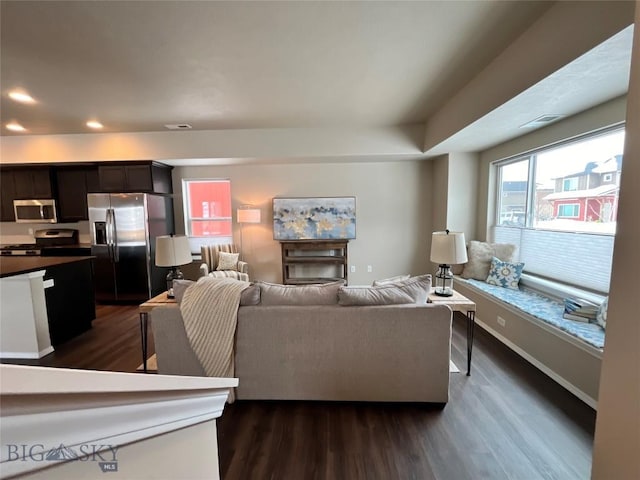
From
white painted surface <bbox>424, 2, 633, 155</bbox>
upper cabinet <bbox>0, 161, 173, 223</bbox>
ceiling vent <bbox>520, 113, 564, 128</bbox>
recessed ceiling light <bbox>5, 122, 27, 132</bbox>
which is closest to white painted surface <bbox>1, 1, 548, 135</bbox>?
white painted surface <bbox>424, 2, 633, 155</bbox>

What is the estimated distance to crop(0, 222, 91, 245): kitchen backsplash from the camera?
491cm

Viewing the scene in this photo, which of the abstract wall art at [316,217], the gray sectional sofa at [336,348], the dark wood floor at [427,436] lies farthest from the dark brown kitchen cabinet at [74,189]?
the dark wood floor at [427,436]

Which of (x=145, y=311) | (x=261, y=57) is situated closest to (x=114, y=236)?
(x=145, y=311)

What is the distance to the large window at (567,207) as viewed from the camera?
2533 millimetres

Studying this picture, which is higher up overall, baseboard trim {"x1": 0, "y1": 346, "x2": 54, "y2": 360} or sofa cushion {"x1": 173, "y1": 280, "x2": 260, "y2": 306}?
sofa cushion {"x1": 173, "y1": 280, "x2": 260, "y2": 306}

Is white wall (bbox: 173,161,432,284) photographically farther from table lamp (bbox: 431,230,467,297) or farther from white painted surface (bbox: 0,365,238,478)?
white painted surface (bbox: 0,365,238,478)

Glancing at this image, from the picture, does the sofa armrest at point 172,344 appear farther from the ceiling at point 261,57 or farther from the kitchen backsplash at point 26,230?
the kitchen backsplash at point 26,230

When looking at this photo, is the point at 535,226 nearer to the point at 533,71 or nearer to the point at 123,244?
the point at 533,71

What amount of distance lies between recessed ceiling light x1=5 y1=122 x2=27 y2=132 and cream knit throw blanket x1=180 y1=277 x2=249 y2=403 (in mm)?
4187

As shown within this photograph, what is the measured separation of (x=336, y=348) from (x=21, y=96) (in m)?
4.15

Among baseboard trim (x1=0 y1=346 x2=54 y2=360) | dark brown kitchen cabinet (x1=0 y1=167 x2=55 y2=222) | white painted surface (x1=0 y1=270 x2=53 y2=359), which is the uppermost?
dark brown kitchen cabinet (x1=0 y1=167 x2=55 y2=222)

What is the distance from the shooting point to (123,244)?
Result: 14.2 feet

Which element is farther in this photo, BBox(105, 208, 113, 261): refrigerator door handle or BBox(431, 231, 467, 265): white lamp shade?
BBox(105, 208, 113, 261): refrigerator door handle

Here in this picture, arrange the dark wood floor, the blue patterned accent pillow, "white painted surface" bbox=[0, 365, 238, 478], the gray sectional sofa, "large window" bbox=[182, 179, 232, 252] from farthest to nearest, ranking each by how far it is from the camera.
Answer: "large window" bbox=[182, 179, 232, 252] < the blue patterned accent pillow < the gray sectional sofa < the dark wood floor < "white painted surface" bbox=[0, 365, 238, 478]
